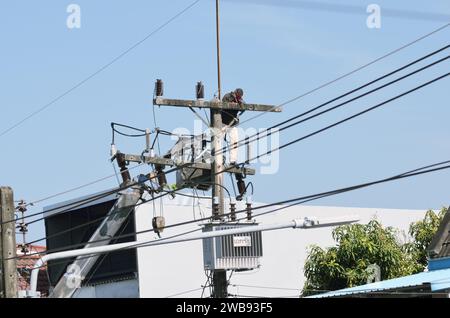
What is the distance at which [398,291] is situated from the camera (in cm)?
2188

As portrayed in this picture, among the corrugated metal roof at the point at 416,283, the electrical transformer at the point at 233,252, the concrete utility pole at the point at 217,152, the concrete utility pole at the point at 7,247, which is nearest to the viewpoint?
the corrugated metal roof at the point at 416,283

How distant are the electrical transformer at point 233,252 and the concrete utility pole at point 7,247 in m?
4.55

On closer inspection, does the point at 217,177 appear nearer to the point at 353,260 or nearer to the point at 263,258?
the point at 353,260

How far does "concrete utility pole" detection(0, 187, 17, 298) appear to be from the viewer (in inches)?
858

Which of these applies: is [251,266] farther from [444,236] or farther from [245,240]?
[444,236]

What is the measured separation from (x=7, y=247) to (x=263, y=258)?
59.9 feet

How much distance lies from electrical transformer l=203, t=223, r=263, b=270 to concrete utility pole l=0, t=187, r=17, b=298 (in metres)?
4.55

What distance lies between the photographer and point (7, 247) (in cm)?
2212

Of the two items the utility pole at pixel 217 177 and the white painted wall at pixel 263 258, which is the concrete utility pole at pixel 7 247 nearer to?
the utility pole at pixel 217 177

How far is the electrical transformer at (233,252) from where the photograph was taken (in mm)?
24188

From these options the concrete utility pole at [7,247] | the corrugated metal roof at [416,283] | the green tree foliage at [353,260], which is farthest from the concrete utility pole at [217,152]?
the green tree foliage at [353,260]

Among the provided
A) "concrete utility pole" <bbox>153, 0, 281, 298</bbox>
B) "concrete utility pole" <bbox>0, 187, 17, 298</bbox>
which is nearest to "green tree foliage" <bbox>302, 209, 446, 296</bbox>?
"concrete utility pole" <bbox>153, 0, 281, 298</bbox>
